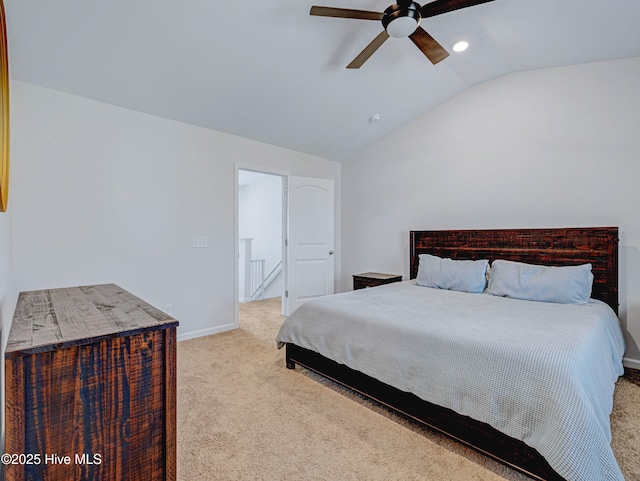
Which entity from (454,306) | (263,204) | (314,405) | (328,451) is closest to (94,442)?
(328,451)

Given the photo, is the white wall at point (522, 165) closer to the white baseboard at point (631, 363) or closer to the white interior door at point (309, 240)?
the white baseboard at point (631, 363)

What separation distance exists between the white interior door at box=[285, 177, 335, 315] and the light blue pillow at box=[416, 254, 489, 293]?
1639 millimetres

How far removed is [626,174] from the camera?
282cm

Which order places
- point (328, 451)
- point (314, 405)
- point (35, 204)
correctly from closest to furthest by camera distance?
point (328, 451) < point (314, 405) < point (35, 204)

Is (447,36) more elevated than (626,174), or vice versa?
(447,36)

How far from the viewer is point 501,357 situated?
1591 millimetres

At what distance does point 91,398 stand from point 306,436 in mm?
1254

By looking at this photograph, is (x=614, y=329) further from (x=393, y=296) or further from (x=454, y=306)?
(x=393, y=296)

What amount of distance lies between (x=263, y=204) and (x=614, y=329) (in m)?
5.52

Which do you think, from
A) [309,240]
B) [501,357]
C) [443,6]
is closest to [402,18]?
[443,6]

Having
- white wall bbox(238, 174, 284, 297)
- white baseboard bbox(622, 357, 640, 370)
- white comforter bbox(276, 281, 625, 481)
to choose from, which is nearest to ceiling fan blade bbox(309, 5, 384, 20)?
white comforter bbox(276, 281, 625, 481)

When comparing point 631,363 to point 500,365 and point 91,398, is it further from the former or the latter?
point 91,398

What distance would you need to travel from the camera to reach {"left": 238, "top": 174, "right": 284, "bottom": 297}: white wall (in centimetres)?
625

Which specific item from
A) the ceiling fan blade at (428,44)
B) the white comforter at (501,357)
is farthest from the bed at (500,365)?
the ceiling fan blade at (428,44)
